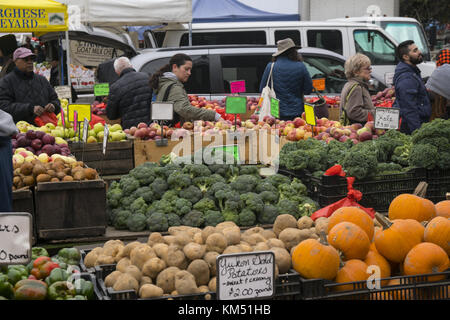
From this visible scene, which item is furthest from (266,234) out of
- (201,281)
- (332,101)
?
(332,101)

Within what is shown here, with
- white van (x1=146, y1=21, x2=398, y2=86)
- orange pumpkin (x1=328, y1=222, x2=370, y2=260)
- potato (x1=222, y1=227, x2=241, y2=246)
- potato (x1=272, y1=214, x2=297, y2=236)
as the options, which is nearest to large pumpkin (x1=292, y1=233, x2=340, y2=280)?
orange pumpkin (x1=328, y1=222, x2=370, y2=260)

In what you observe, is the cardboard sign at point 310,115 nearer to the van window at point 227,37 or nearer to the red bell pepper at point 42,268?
the red bell pepper at point 42,268

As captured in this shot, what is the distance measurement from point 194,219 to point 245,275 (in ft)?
6.08

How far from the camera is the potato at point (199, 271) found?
2715 millimetres

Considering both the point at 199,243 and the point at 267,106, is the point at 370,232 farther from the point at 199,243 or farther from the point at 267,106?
the point at 267,106

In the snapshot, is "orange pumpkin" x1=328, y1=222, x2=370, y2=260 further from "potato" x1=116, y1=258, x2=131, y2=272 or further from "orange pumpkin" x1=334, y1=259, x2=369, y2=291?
"potato" x1=116, y1=258, x2=131, y2=272

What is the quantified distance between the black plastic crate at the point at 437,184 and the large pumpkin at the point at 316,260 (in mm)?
2026

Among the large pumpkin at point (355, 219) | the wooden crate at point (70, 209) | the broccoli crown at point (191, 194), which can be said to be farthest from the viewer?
the broccoli crown at point (191, 194)

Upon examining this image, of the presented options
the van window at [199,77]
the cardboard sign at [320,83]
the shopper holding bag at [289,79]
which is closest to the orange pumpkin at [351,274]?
the shopper holding bag at [289,79]

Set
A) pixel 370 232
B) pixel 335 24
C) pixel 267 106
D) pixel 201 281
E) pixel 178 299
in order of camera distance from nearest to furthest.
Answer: pixel 178 299, pixel 201 281, pixel 370 232, pixel 267 106, pixel 335 24

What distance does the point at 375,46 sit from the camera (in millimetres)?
13164

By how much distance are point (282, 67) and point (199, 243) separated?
203 inches
